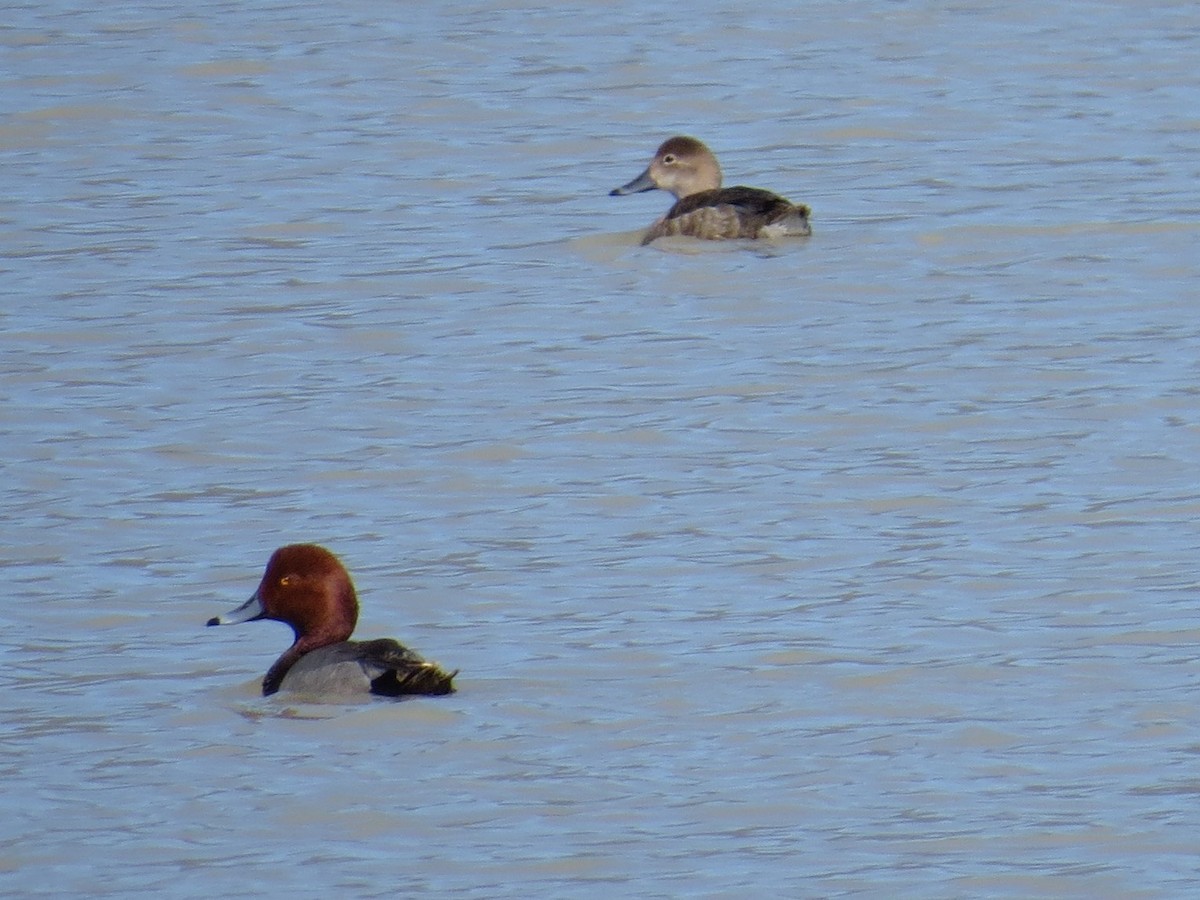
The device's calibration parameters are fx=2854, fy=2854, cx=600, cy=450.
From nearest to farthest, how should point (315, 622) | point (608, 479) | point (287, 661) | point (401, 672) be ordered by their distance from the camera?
point (401, 672) < point (287, 661) < point (315, 622) < point (608, 479)

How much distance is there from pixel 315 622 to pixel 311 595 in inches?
3.1

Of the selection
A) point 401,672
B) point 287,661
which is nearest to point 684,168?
point 287,661

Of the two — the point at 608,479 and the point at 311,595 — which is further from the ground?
the point at 311,595

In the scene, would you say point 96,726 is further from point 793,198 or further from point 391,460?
point 793,198

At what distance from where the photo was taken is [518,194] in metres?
15.1

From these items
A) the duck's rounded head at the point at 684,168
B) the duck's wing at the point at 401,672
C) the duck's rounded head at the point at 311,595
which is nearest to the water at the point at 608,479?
the duck's wing at the point at 401,672

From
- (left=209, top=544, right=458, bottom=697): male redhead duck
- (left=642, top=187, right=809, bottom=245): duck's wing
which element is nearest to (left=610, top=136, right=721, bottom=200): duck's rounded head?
(left=642, top=187, right=809, bottom=245): duck's wing

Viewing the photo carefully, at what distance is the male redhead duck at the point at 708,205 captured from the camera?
43.7 ft

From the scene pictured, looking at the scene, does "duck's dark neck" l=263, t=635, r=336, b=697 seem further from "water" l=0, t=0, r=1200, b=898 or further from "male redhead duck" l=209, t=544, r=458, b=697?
"water" l=0, t=0, r=1200, b=898

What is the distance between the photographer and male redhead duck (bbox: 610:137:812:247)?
1331 cm

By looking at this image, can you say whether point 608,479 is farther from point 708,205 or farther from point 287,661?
point 708,205

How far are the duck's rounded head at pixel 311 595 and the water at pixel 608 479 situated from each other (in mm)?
249

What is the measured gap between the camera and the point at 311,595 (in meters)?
7.83

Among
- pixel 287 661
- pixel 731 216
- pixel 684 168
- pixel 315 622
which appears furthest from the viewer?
pixel 684 168
